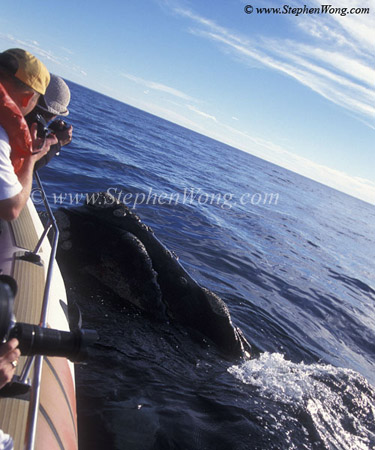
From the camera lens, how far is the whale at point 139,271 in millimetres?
6098

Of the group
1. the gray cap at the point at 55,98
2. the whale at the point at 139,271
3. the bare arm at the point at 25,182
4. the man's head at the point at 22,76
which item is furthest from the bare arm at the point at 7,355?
the whale at the point at 139,271

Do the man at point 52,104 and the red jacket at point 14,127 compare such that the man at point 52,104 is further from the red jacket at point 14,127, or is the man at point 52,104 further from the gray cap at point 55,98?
the red jacket at point 14,127

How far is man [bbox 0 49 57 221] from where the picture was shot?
2229 mm

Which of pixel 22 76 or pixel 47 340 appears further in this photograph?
pixel 22 76

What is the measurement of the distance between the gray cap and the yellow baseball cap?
37.6 inches

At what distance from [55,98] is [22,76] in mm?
1170

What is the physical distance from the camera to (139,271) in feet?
20.3

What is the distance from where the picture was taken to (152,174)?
2323cm

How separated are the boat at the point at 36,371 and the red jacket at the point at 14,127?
0.90 metres

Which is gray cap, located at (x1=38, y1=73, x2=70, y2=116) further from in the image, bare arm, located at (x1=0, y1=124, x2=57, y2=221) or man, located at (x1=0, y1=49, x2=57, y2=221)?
man, located at (x1=0, y1=49, x2=57, y2=221)

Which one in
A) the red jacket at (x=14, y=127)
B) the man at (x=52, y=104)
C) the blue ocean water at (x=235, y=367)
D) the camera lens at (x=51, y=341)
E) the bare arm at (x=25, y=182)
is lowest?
the blue ocean water at (x=235, y=367)

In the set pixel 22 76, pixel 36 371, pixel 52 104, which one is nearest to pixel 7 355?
pixel 36 371

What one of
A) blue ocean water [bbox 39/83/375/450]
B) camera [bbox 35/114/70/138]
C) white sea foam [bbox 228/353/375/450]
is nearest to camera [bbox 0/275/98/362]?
camera [bbox 35/114/70/138]

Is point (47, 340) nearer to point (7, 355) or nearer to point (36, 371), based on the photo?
point (7, 355)
